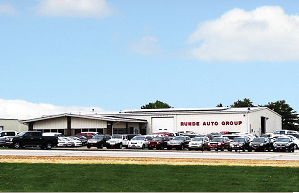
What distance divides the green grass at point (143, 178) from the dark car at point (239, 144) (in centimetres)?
1952

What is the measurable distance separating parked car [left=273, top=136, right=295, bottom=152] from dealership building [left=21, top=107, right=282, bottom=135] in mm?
32286

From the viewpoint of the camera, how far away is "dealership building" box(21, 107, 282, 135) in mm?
71375

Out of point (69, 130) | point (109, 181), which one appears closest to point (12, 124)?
point (69, 130)

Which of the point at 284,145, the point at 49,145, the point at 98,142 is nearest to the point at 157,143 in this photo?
the point at 98,142

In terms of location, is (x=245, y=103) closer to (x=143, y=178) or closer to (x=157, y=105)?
(x=157, y=105)

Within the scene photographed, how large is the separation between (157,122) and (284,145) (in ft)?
135

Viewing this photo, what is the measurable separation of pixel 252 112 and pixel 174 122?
14215mm

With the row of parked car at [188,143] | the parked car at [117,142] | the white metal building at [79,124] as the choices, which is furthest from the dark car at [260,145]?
the white metal building at [79,124]

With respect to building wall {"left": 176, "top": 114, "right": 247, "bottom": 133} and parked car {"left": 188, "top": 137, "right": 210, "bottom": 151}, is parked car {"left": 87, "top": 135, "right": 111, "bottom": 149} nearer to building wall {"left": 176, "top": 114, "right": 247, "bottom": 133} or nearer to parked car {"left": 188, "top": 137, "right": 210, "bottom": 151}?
parked car {"left": 188, "top": 137, "right": 210, "bottom": 151}

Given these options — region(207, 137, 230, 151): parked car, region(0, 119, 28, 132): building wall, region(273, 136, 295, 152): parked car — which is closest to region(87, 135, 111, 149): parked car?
region(207, 137, 230, 151): parked car

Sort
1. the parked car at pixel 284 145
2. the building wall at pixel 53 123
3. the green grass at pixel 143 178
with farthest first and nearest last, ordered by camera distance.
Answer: the building wall at pixel 53 123
the parked car at pixel 284 145
the green grass at pixel 143 178

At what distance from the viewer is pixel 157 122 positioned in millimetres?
81250

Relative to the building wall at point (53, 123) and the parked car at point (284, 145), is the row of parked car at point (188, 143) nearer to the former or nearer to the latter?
the parked car at point (284, 145)

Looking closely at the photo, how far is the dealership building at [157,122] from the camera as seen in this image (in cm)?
7138
